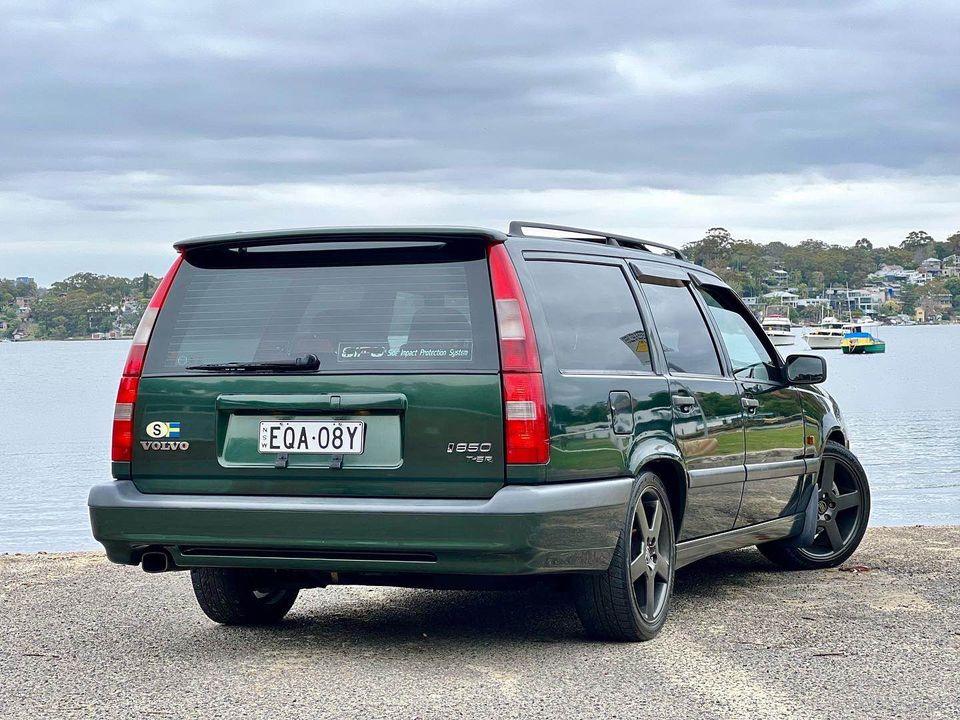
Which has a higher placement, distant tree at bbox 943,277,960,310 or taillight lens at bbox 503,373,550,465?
taillight lens at bbox 503,373,550,465

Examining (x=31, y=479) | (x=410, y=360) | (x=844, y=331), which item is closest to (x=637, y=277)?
(x=410, y=360)

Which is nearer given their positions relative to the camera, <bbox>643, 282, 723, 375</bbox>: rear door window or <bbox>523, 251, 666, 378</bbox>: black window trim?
<bbox>523, 251, 666, 378</bbox>: black window trim

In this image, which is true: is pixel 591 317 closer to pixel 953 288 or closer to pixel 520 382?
pixel 520 382

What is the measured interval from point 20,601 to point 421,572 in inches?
127

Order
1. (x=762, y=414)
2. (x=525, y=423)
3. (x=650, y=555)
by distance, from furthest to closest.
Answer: (x=762, y=414) < (x=650, y=555) < (x=525, y=423)

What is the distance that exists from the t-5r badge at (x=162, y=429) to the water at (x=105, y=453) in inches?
409

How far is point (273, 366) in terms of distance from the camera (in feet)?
19.5

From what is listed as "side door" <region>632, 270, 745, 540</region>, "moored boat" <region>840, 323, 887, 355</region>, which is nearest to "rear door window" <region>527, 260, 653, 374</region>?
"side door" <region>632, 270, 745, 540</region>

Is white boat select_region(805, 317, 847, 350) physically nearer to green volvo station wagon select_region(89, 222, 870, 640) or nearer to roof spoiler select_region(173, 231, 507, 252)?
green volvo station wagon select_region(89, 222, 870, 640)

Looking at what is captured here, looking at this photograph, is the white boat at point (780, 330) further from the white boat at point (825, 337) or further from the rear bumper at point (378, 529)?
the rear bumper at point (378, 529)

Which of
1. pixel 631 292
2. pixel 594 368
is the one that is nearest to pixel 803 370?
pixel 631 292

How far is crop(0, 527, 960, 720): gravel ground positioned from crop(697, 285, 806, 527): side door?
534 mm

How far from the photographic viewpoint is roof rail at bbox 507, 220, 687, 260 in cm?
621

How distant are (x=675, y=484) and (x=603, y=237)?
4.02ft
